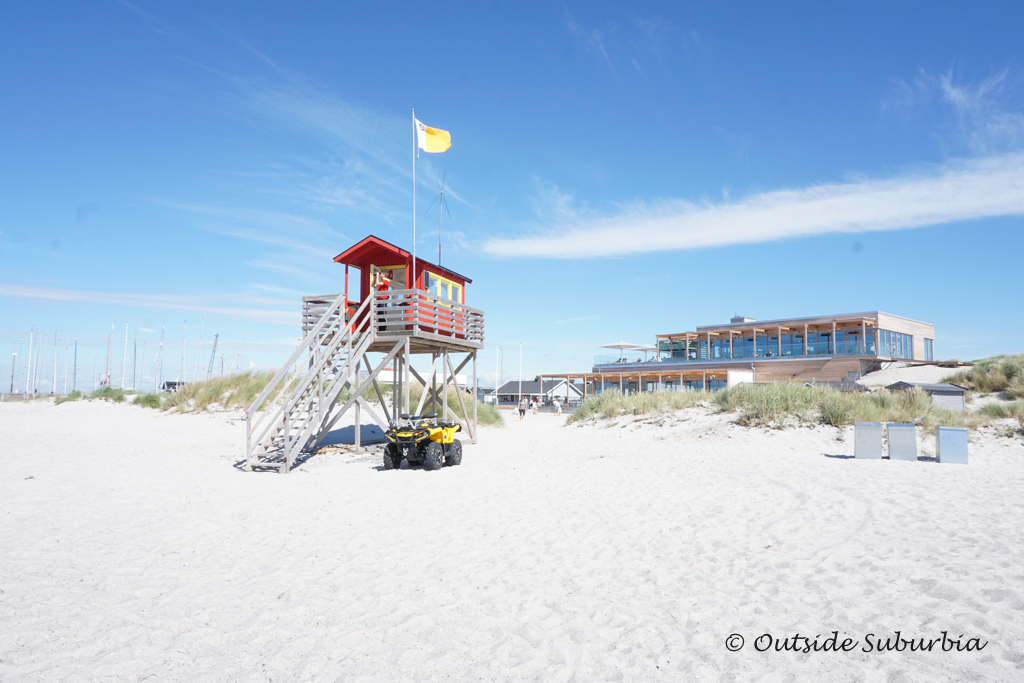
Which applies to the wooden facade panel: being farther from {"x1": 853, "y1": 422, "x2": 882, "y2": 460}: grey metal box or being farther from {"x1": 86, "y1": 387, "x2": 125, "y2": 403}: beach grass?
{"x1": 86, "y1": 387, "x2": 125, "y2": 403}: beach grass

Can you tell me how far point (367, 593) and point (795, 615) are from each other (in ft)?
12.2

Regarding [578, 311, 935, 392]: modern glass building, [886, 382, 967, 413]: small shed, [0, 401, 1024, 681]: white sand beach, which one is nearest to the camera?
[0, 401, 1024, 681]: white sand beach

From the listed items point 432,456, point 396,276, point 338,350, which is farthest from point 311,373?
point 396,276

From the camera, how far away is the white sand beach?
428 cm

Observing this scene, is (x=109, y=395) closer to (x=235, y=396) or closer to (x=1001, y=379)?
(x=235, y=396)

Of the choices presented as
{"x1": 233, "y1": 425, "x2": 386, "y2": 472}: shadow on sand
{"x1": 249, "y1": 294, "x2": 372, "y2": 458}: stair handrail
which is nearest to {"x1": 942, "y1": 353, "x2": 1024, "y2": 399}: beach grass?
{"x1": 233, "y1": 425, "x2": 386, "y2": 472}: shadow on sand

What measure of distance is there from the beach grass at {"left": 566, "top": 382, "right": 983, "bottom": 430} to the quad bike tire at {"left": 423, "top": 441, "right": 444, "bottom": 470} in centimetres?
987

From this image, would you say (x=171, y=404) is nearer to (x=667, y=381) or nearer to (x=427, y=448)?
(x=427, y=448)

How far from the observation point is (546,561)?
646 cm

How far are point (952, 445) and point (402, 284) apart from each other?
13.4 meters

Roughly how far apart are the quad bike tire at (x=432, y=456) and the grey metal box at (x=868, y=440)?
9251mm

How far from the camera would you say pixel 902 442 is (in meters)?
13.1

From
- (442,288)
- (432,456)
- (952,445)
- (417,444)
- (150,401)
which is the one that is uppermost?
(442,288)

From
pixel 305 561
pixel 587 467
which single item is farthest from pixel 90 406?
pixel 305 561
